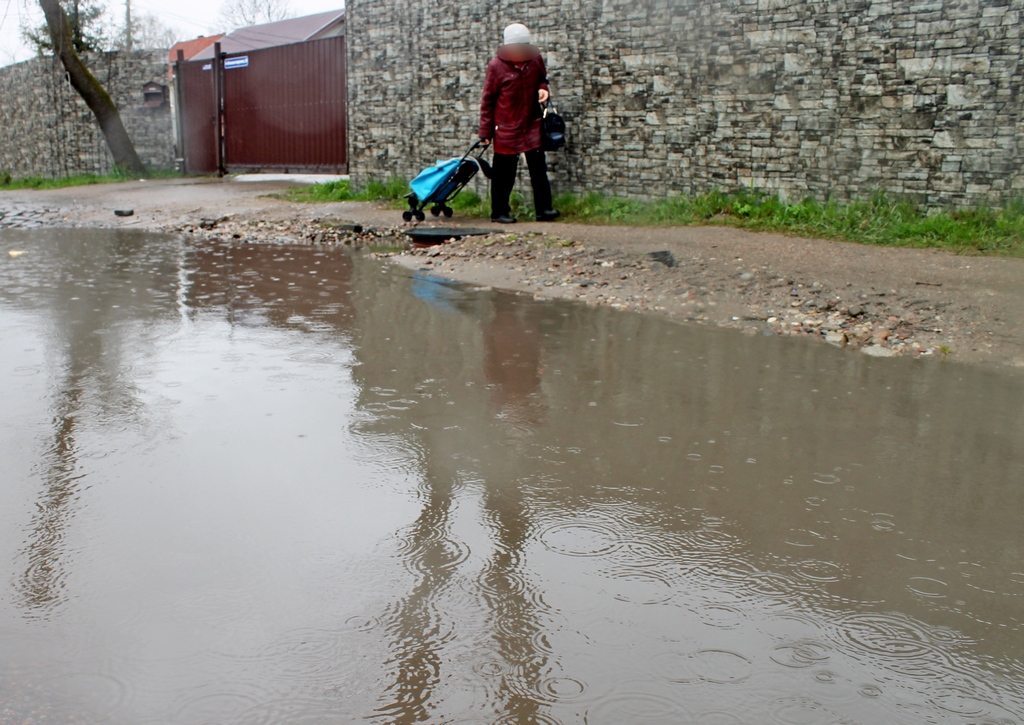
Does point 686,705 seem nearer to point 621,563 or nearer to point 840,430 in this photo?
point 621,563

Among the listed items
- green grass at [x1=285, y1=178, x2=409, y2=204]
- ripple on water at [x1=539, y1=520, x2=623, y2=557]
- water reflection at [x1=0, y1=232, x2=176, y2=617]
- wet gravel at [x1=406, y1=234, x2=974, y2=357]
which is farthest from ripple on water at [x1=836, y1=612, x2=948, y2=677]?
green grass at [x1=285, y1=178, x2=409, y2=204]

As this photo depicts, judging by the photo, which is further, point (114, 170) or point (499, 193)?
point (114, 170)

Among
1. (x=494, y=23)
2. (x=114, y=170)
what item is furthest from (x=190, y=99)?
(x=494, y=23)

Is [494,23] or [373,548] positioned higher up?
[494,23]

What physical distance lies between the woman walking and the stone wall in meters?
11.6

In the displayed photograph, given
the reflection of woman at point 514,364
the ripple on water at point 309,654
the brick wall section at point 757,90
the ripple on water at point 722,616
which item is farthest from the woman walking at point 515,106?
the ripple on water at point 309,654

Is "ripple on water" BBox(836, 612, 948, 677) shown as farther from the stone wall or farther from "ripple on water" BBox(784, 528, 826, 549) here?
the stone wall

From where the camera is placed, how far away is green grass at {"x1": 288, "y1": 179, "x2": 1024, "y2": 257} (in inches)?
320

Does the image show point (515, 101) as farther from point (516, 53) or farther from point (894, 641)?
point (894, 641)

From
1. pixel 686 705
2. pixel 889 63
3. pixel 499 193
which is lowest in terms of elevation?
pixel 686 705

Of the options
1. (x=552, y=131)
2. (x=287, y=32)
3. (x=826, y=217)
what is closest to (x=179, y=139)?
(x=287, y=32)

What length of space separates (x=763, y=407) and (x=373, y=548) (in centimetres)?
227

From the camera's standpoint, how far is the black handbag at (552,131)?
1050 cm

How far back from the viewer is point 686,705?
2145 millimetres
